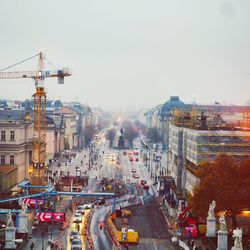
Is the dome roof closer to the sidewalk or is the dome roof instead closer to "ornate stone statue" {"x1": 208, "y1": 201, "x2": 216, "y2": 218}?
the sidewalk

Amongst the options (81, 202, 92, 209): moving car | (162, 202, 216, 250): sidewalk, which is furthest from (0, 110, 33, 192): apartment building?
(162, 202, 216, 250): sidewalk

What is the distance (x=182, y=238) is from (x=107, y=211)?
11.9m

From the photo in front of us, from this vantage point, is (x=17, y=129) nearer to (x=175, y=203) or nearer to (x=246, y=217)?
(x=175, y=203)

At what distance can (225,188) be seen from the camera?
1594 inches

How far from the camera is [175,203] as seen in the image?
53.8m

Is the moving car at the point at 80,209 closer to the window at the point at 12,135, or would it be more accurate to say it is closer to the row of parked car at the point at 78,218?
the row of parked car at the point at 78,218

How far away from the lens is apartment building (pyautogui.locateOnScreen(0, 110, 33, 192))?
6400cm

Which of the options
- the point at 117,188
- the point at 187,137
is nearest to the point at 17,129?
the point at 117,188

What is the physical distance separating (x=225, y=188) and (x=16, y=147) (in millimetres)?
30813

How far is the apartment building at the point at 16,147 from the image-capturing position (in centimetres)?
6400

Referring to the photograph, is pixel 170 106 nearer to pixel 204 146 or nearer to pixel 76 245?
pixel 204 146

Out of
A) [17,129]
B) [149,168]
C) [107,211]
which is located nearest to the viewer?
[107,211]

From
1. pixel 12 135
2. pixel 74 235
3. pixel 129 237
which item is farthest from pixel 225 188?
pixel 12 135

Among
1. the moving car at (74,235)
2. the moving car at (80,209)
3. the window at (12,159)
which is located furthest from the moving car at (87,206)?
the window at (12,159)
